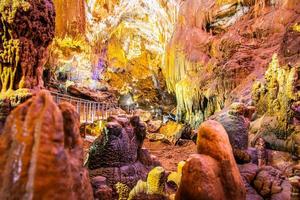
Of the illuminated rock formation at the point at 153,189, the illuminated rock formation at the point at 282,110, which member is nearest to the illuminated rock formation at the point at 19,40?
the illuminated rock formation at the point at 153,189

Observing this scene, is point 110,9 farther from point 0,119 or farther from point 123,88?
point 0,119

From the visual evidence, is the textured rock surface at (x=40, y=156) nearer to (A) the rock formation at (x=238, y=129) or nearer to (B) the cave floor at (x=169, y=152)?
(A) the rock formation at (x=238, y=129)

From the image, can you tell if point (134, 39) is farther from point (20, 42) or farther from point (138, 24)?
point (20, 42)

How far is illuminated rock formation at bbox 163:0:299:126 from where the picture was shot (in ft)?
36.8

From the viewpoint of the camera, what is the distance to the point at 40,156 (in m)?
1.49

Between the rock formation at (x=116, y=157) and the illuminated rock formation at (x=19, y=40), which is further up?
the illuminated rock formation at (x=19, y=40)

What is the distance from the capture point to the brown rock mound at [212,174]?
7.66 feet

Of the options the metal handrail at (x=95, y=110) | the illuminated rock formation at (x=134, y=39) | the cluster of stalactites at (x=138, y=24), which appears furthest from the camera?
the illuminated rock formation at (x=134, y=39)

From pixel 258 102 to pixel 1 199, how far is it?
7807 mm

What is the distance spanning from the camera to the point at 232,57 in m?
11.9

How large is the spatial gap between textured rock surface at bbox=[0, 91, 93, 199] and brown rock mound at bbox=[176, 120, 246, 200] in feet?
3.03

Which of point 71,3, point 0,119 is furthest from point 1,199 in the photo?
point 71,3

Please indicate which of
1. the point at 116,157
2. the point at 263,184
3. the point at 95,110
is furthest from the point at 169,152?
the point at 263,184

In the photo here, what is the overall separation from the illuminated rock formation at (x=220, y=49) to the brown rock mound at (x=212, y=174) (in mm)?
7784
